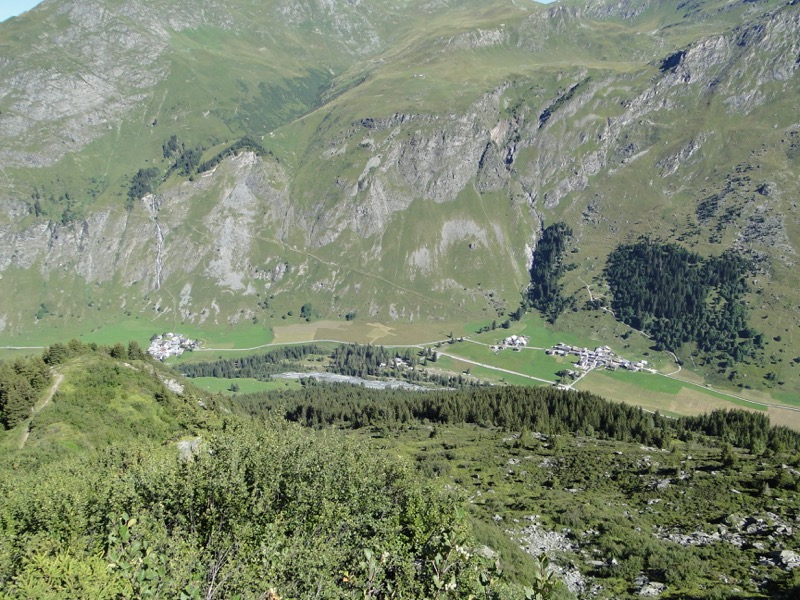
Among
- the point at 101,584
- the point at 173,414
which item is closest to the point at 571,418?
the point at 173,414

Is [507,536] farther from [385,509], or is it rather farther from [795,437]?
[795,437]

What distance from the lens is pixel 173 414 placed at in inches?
3671

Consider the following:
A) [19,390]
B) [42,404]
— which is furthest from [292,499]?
[19,390]

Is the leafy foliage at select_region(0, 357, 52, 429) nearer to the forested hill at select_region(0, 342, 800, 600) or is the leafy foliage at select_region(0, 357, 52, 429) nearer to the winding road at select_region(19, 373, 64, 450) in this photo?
the forested hill at select_region(0, 342, 800, 600)

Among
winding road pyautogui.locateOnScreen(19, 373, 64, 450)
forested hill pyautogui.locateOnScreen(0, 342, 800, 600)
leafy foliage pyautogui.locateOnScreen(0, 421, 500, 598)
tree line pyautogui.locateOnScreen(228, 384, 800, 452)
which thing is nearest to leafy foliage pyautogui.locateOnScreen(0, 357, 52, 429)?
forested hill pyautogui.locateOnScreen(0, 342, 800, 600)

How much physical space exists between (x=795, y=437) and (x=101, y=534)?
15982 centimetres

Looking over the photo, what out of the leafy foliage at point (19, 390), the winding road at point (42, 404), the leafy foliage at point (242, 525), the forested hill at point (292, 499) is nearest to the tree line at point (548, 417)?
the forested hill at point (292, 499)

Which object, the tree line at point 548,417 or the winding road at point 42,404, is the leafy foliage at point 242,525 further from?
the tree line at point 548,417

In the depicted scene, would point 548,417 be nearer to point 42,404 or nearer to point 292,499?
point 292,499

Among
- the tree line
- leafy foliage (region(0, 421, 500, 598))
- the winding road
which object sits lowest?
the tree line

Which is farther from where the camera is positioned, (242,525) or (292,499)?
(292,499)

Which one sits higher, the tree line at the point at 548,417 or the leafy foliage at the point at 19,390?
the leafy foliage at the point at 19,390

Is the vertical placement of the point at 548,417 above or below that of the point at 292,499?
below

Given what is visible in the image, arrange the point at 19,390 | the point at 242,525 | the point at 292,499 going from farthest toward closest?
the point at 19,390
the point at 292,499
the point at 242,525
